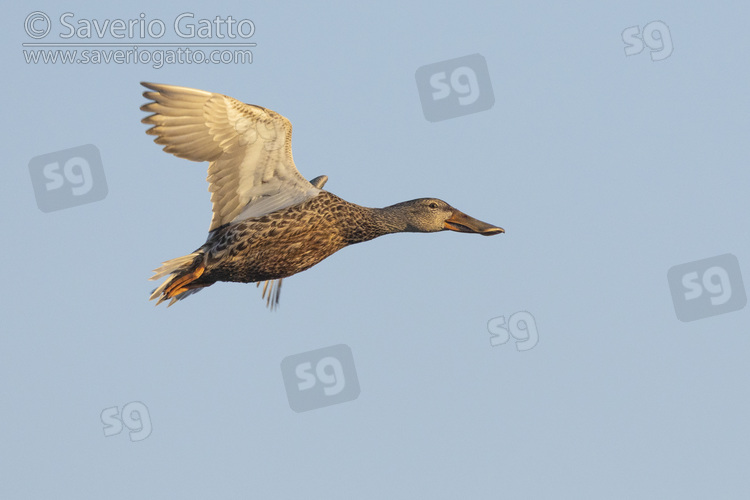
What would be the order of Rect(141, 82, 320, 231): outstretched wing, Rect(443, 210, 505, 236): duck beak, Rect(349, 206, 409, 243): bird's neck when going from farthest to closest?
Rect(443, 210, 505, 236): duck beak < Rect(349, 206, 409, 243): bird's neck < Rect(141, 82, 320, 231): outstretched wing

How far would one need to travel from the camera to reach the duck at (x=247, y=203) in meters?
13.8

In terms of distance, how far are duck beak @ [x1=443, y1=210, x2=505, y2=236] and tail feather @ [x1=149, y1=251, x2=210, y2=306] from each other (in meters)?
3.34

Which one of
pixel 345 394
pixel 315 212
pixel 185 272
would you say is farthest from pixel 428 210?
pixel 345 394

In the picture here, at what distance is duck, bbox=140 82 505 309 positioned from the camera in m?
13.8

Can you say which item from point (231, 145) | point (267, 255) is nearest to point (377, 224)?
point (267, 255)

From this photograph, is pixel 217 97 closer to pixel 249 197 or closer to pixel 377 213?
pixel 249 197

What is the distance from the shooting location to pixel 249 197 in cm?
1456

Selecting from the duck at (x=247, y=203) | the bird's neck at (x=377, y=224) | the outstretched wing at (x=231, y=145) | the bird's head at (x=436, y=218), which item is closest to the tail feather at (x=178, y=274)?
the duck at (x=247, y=203)

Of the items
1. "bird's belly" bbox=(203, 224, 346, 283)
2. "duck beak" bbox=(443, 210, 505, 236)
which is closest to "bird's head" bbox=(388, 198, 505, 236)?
"duck beak" bbox=(443, 210, 505, 236)

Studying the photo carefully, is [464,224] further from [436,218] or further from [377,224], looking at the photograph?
[377,224]

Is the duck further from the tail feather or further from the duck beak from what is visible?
the duck beak

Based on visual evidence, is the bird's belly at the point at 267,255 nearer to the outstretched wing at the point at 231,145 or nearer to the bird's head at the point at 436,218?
the outstretched wing at the point at 231,145

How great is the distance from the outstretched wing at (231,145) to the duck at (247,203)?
1cm

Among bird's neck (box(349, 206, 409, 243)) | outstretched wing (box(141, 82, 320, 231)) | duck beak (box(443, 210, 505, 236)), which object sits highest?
outstretched wing (box(141, 82, 320, 231))
